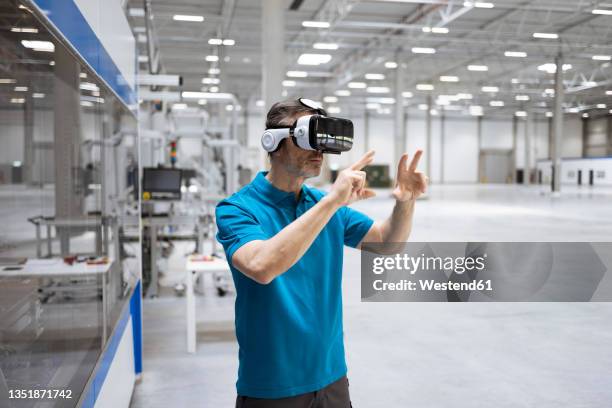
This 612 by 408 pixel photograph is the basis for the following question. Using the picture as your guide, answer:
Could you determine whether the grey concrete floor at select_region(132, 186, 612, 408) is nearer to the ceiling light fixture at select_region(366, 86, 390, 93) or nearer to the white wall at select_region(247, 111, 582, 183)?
the ceiling light fixture at select_region(366, 86, 390, 93)

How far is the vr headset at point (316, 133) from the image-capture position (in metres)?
1.39

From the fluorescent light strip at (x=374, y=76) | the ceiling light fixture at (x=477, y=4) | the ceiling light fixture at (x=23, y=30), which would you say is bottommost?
the ceiling light fixture at (x=23, y=30)

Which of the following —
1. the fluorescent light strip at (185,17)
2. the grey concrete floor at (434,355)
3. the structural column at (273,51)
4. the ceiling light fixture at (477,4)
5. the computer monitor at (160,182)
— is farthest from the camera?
the fluorescent light strip at (185,17)

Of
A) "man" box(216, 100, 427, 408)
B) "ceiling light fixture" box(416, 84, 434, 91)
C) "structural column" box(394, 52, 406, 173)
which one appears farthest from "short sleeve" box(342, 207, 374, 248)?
"ceiling light fixture" box(416, 84, 434, 91)

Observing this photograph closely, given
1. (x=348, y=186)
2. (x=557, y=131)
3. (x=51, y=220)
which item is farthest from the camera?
(x=557, y=131)

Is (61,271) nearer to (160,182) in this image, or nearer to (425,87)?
(160,182)

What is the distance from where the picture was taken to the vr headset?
1395 mm

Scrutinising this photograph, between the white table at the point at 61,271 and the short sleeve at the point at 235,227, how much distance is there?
170cm

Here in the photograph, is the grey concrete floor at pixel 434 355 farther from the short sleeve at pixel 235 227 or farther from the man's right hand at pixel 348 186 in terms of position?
the man's right hand at pixel 348 186

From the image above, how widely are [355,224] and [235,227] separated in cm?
50

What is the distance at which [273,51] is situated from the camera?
8883 millimetres

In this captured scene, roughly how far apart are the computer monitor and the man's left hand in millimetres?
5761

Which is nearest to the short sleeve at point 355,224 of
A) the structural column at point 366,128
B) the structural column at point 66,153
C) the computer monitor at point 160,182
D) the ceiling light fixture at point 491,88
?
the structural column at point 66,153

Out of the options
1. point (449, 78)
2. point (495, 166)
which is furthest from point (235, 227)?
point (495, 166)
